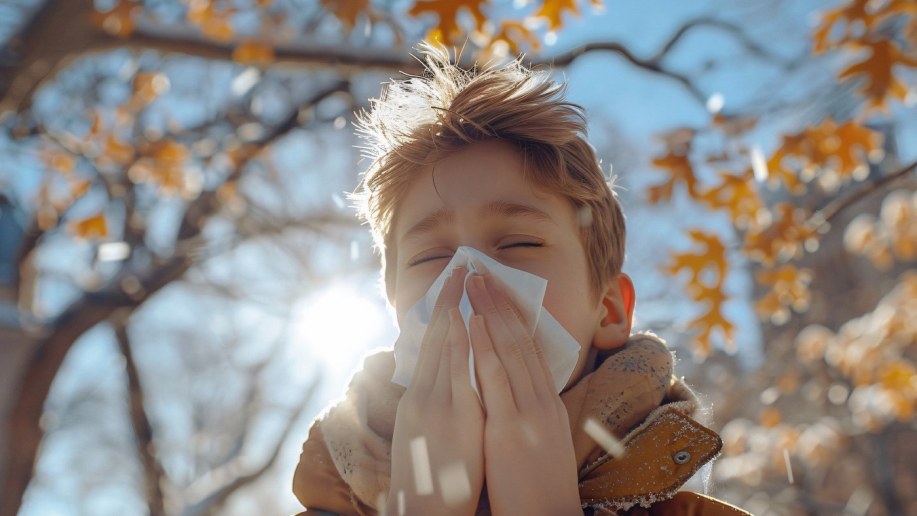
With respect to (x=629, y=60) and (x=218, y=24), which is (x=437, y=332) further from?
(x=218, y=24)

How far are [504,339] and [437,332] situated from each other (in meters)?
0.13

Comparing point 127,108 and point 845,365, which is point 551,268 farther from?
point 845,365

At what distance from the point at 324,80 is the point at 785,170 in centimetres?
260

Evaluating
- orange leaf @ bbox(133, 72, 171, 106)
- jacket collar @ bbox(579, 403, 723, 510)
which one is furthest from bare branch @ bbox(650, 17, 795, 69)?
orange leaf @ bbox(133, 72, 171, 106)

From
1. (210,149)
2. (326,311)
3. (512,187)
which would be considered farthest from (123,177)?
(512,187)

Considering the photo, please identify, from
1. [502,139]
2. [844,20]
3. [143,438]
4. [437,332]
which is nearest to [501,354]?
[437,332]

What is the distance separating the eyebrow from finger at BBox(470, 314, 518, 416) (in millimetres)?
268

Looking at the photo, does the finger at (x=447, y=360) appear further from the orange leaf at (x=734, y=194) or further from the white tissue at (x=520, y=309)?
the orange leaf at (x=734, y=194)

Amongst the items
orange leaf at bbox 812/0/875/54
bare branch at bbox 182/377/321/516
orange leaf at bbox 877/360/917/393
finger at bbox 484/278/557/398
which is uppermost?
orange leaf at bbox 812/0/875/54

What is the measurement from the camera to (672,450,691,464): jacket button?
128 centimetres

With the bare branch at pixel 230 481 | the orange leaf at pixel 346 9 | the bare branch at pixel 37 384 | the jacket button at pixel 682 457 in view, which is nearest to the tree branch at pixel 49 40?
the orange leaf at pixel 346 9

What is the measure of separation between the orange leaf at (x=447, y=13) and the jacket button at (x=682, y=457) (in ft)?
5.21

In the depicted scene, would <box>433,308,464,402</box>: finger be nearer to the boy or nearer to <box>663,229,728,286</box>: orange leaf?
the boy

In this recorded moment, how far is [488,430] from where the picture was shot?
1.16m
